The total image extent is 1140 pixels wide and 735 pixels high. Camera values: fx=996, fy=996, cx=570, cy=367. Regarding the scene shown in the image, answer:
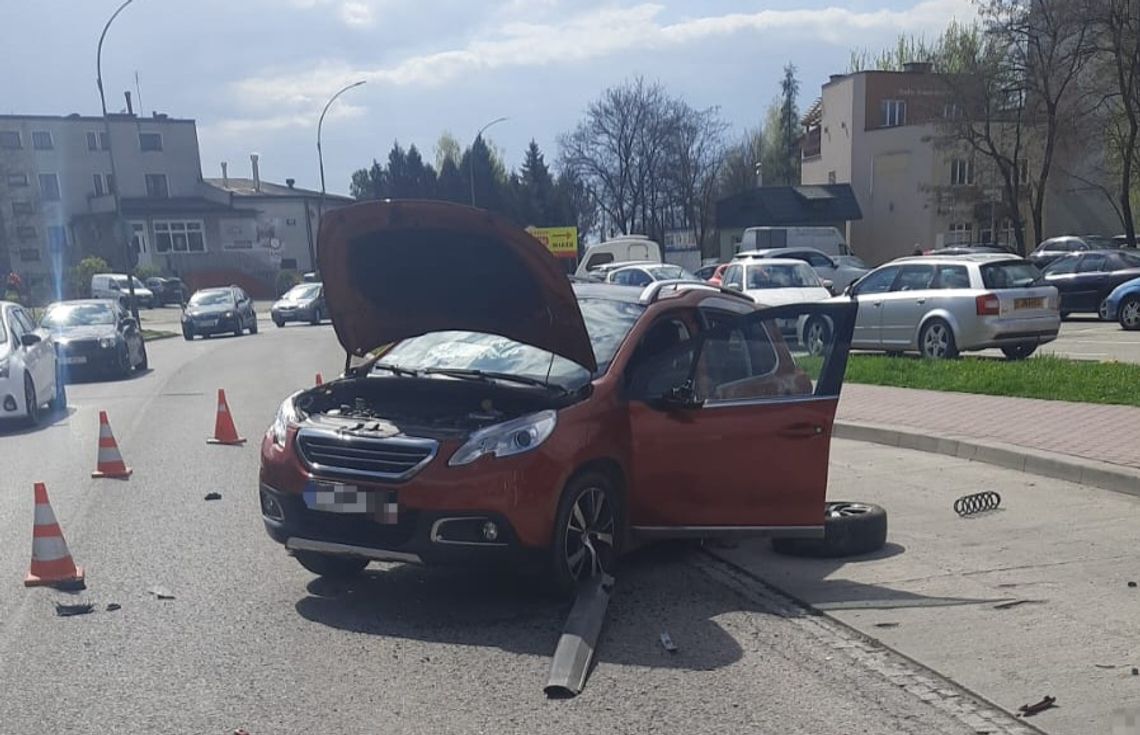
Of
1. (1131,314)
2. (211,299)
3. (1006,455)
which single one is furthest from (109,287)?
(1006,455)

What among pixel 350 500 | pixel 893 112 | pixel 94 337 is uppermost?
pixel 893 112

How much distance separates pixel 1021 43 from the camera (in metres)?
38.6

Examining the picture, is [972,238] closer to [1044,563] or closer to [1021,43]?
[1021,43]

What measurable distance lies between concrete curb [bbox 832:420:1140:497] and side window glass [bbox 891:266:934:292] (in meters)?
5.82

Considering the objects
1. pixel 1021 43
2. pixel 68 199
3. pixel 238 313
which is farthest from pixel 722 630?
pixel 68 199

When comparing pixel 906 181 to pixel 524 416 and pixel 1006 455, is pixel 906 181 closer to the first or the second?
pixel 1006 455

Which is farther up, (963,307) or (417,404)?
(417,404)

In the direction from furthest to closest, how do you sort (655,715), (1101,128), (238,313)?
(1101,128) < (238,313) < (655,715)

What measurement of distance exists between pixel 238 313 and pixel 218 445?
23.4m

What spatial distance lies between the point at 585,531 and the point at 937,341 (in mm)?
11289

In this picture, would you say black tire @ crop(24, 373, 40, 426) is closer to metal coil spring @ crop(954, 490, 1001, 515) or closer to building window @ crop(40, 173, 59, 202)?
metal coil spring @ crop(954, 490, 1001, 515)

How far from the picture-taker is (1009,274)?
15.0m

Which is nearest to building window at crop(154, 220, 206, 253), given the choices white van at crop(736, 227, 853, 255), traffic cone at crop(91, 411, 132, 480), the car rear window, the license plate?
white van at crop(736, 227, 853, 255)

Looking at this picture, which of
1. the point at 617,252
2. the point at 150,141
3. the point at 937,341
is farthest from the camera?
the point at 150,141
